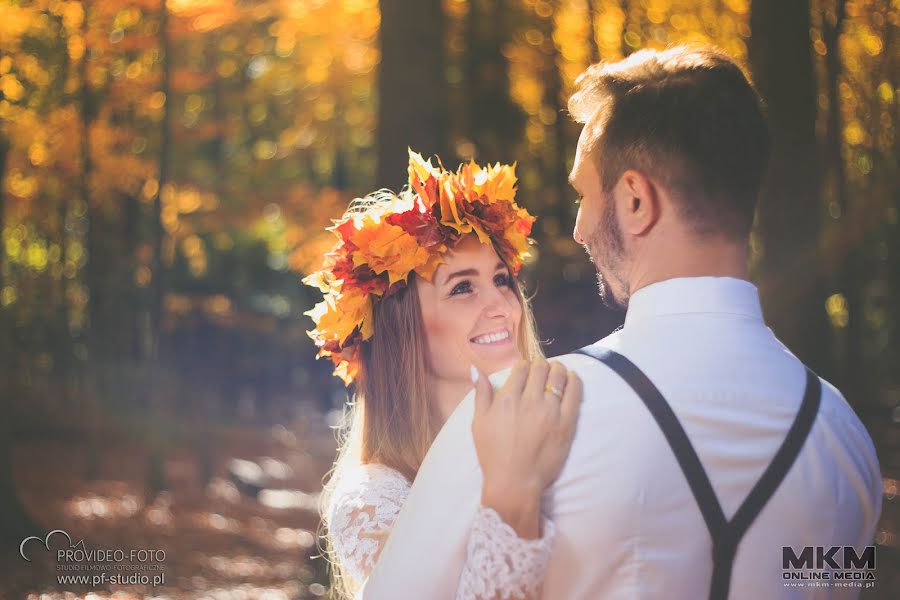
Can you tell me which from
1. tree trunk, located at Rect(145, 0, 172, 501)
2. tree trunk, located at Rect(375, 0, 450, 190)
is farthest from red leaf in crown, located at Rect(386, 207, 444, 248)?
tree trunk, located at Rect(145, 0, 172, 501)

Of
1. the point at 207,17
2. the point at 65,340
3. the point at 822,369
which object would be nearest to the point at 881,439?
the point at 822,369

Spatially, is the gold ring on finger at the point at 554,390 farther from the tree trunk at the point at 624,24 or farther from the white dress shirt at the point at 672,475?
the tree trunk at the point at 624,24

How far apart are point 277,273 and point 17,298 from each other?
7.81m

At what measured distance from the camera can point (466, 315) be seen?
389cm

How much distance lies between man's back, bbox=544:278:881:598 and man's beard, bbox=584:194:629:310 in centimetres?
16

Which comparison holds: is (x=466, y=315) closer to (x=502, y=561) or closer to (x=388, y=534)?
(x=388, y=534)

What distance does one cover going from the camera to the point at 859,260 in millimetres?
16391

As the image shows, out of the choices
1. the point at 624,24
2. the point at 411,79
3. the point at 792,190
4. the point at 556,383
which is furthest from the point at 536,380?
the point at 624,24

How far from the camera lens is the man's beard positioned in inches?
83.5

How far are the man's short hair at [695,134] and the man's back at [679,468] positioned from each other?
0.18 m

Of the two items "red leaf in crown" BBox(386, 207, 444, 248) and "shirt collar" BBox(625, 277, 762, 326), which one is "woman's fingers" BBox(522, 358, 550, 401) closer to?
"shirt collar" BBox(625, 277, 762, 326)

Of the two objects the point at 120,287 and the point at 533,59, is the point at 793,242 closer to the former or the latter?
the point at 533,59

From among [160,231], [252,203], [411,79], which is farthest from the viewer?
[252,203]

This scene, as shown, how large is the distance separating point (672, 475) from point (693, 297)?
41 cm
